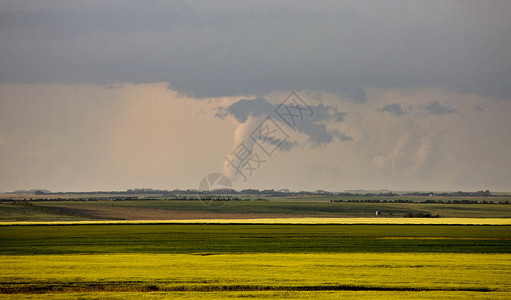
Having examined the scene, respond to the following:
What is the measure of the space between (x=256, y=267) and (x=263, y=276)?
192 inches

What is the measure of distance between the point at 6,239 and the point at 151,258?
28853 millimetres

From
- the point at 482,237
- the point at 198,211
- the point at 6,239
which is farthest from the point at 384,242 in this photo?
the point at 198,211

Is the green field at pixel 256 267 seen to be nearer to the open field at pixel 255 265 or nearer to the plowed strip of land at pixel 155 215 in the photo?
the open field at pixel 255 265

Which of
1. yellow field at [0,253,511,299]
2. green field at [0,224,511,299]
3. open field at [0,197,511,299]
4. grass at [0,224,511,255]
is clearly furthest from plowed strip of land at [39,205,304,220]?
yellow field at [0,253,511,299]

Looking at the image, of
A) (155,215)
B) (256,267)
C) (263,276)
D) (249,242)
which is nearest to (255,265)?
(256,267)

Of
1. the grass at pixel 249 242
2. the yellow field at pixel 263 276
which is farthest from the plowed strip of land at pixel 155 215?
the yellow field at pixel 263 276

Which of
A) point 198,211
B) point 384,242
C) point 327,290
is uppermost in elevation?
point 198,211

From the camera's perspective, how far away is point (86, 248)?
67.1 metres

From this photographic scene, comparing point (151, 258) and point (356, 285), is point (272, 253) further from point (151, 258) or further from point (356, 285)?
point (356, 285)

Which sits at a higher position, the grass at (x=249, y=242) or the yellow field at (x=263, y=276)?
the grass at (x=249, y=242)

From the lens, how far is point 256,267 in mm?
49875

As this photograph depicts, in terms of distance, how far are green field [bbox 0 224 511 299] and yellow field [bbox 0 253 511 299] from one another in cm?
6

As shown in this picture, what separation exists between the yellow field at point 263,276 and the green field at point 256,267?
6 cm

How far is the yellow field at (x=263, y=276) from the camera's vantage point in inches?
1526
